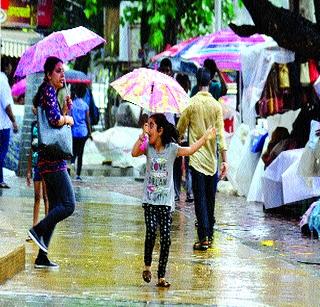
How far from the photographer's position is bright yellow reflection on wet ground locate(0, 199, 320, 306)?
9.95 meters

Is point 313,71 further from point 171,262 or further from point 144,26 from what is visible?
point 144,26

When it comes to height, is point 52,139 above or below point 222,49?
below

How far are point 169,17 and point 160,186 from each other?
2444 cm

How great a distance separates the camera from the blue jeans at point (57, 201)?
438 inches

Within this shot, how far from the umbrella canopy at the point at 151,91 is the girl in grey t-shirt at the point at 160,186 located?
3.30 ft

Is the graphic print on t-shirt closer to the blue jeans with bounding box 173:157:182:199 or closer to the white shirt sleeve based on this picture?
the blue jeans with bounding box 173:157:182:199

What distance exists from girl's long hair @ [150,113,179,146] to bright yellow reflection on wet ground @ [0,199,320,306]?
3.86ft

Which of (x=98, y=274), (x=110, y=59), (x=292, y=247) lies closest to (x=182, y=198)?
(x=292, y=247)

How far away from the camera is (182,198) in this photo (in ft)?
64.2

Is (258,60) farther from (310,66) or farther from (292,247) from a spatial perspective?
(292,247)

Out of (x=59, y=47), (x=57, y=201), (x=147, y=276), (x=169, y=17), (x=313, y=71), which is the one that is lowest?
(x=147, y=276)

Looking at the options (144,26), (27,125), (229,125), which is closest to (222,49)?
(229,125)

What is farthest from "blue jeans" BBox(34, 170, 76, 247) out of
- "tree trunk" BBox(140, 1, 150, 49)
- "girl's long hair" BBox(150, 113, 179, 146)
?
"tree trunk" BBox(140, 1, 150, 49)

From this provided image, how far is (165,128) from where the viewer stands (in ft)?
34.4
